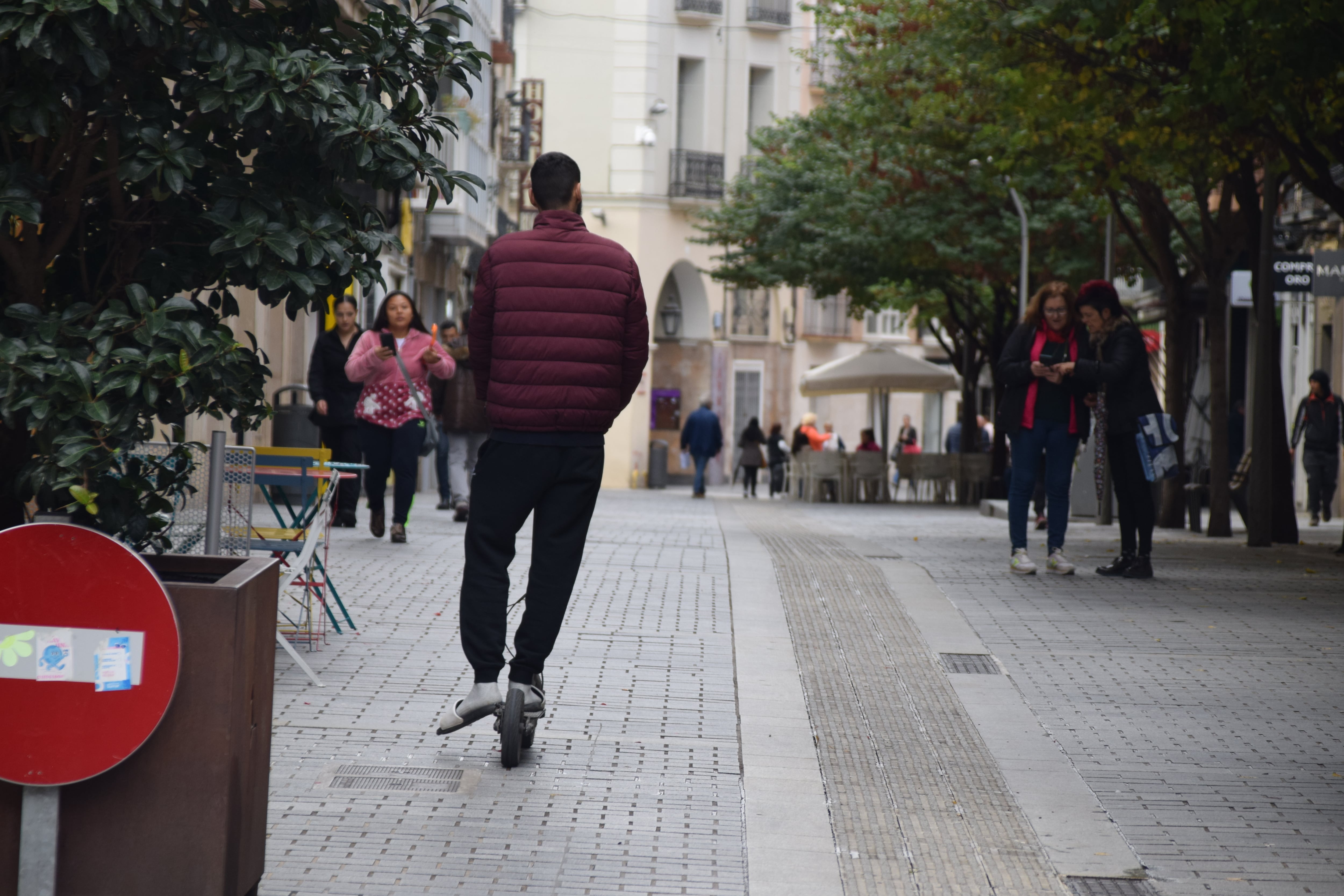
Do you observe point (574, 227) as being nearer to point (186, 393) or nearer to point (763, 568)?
point (186, 393)

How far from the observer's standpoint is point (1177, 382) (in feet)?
58.1

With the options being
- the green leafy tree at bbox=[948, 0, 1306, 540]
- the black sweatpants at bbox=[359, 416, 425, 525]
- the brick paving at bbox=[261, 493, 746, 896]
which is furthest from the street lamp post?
the brick paving at bbox=[261, 493, 746, 896]

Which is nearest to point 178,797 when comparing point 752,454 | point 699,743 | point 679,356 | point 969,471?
point 699,743

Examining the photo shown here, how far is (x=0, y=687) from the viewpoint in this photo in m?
3.37

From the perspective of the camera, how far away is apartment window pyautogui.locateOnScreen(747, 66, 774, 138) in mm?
47000

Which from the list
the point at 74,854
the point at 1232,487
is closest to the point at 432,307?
the point at 1232,487

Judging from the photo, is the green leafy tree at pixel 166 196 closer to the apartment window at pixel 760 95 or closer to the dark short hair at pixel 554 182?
the dark short hair at pixel 554 182

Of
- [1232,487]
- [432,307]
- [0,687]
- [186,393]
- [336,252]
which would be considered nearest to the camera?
[0,687]

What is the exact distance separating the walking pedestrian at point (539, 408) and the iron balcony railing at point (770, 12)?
42.3m

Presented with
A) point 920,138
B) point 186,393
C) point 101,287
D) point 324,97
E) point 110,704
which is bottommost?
point 110,704

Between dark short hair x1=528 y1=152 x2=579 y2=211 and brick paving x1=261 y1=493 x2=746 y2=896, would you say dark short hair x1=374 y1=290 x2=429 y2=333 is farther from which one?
dark short hair x1=528 y1=152 x2=579 y2=211

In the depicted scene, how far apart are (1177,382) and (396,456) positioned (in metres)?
9.03

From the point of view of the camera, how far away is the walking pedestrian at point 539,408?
18.1 feet

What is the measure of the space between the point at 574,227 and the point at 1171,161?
1062 cm
